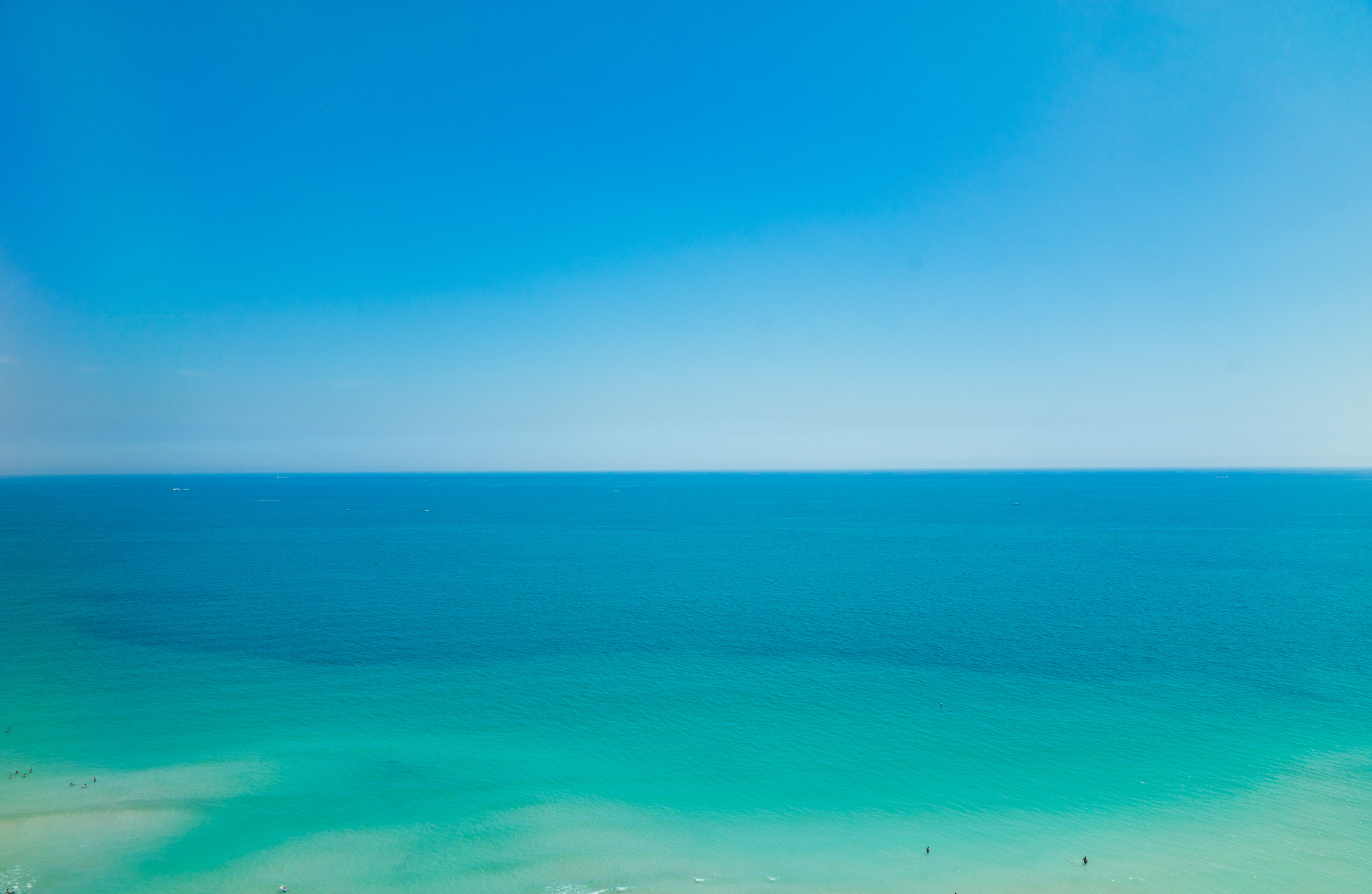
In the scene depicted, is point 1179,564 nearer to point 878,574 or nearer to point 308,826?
point 878,574

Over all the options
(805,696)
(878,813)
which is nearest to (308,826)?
(878,813)

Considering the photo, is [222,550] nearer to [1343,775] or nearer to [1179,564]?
[1343,775]

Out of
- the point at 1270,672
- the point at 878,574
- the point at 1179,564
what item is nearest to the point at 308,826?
the point at 1270,672

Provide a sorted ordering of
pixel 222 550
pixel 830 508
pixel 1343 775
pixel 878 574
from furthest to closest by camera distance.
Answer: pixel 830 508 → pixel 222 550 → pixel 878 574 → pixel 1343 775

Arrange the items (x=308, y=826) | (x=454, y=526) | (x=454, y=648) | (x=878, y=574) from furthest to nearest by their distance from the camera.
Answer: (x=454, y=526) < (x=878, y=574) < (x=454, y=648) < (x=308, y=826)

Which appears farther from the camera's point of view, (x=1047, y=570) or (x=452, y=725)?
(x=1047, y=570)

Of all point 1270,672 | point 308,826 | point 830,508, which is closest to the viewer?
point 308,826
